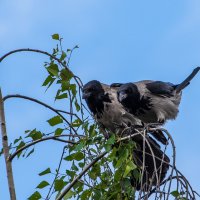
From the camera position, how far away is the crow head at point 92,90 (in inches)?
253

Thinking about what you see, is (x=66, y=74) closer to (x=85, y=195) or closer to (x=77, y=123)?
(x=77, y=123)

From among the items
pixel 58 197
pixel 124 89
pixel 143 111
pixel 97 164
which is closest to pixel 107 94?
pixel 124 89

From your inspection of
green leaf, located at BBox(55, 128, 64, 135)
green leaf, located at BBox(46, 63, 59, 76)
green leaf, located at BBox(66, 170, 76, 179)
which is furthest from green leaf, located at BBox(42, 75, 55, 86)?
green leaf, located at BBox(66, 170, 76, 179)

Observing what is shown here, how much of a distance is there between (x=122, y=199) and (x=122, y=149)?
0.34 metres

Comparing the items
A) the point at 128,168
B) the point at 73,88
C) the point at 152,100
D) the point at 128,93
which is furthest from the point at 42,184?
the point at 152,100

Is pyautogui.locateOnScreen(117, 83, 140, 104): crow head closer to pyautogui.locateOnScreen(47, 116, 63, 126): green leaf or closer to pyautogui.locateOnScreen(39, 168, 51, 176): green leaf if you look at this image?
pyautogui.locateOnScreen(47, 116, 63, 126): green leaf

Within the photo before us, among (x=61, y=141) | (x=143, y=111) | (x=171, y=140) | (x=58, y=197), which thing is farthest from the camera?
(x=143, y=111)

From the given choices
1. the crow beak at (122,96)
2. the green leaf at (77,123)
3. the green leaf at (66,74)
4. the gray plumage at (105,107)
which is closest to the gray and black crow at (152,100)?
the crow beak at (122,96)

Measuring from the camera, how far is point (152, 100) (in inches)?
298

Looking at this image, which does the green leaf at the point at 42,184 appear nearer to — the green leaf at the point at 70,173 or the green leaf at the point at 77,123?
the green leaf at the point at 70,173

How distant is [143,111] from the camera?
292 inches

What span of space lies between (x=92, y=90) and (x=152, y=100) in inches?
51.6

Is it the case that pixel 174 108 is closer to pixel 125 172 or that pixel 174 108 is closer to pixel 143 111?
pixel 143 111

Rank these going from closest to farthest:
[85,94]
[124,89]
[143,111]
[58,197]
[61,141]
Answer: [58,197] → [61,141] → [85,94] → [124,89] → [143,111]
